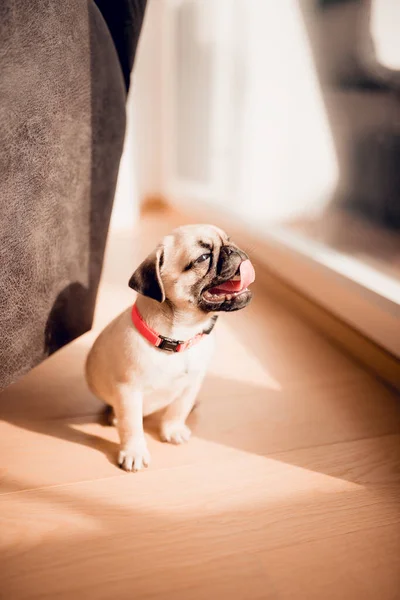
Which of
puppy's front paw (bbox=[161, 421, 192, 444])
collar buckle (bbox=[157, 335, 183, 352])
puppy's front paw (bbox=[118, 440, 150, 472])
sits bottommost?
puppy's front paw (bbox=[161, 421, 192, 444])

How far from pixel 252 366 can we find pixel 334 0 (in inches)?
57.9

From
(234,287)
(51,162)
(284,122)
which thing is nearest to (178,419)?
(234,287)

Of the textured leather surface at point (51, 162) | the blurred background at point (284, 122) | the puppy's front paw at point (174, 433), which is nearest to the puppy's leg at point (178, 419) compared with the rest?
the puppy's front paw at point (174, 433)

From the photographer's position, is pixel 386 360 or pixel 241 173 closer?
pixel 386 360

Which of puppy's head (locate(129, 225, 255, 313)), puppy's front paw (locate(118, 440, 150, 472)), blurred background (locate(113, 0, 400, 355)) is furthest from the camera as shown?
blurred background (locate(113, 0, 400, 355))

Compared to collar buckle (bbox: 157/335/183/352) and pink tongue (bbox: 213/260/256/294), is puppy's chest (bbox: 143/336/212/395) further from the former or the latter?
pink tongue (bbox: 213/260/256/294)

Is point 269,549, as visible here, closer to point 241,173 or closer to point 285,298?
point 285,298

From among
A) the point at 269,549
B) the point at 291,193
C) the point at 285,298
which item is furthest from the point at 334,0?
the point at 269,549

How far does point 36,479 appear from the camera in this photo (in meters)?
0.96

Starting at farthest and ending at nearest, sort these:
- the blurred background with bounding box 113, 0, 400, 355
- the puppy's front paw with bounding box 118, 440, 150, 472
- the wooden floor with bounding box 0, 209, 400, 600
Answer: the blurred background with bounding box 113, 0, 400, 355, the puppy's front paw with bounding box 118, 440, 150, 472, the wooden floor with bounding box 0, 209, 400, 600

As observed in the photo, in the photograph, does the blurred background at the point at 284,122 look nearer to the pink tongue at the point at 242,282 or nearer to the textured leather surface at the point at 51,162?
the pink tongue at the point at 242,282

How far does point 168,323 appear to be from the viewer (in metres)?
0.92

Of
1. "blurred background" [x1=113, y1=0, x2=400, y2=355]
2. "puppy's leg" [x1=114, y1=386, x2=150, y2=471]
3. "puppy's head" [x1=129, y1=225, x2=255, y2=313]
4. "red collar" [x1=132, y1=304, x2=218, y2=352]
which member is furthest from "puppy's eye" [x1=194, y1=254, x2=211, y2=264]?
"blurred background" [x1=113, y1=0, x2=400, y2=355]

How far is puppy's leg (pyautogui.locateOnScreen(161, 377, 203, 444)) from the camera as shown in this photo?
107 centimetres
